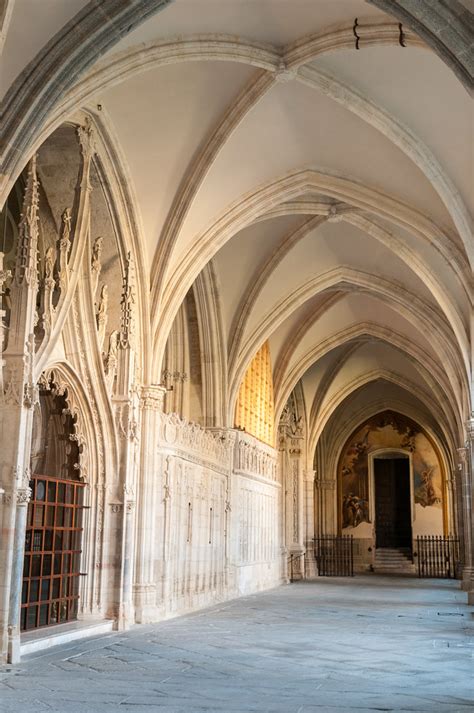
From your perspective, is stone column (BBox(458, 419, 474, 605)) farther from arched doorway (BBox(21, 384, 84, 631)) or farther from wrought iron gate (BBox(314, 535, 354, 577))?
wrought iron gate (BBox(314, 535, 354, 577))

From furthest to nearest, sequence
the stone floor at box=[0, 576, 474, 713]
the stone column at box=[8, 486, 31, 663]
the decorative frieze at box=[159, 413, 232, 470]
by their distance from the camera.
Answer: the decorative frieze at box=[159, 413, 232, 470], the stone column at box=[8, 486, 31, 663], the stone floor at box=[0, 576, 474, 713]

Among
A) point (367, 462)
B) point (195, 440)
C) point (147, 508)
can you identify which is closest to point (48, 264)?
point (147, 508)

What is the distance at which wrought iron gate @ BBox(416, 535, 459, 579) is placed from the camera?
1137 inches

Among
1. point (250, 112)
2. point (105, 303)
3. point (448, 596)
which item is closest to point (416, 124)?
point (250, 112)

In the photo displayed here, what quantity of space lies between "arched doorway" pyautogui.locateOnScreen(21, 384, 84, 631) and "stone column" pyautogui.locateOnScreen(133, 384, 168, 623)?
1327mm

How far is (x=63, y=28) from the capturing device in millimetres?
8062

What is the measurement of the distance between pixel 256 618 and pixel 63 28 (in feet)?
29.9

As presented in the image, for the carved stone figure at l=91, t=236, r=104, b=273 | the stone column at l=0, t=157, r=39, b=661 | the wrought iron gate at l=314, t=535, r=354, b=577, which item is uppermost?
the carved stone figure at l=91, t=236, r=104, b=273

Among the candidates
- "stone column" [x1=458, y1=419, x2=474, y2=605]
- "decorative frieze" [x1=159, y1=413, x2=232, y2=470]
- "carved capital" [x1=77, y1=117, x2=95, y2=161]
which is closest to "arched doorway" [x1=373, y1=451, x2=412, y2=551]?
"stone column" [x1=458, y1=419, x2=474, y2=605]

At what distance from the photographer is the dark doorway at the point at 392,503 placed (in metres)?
34.0

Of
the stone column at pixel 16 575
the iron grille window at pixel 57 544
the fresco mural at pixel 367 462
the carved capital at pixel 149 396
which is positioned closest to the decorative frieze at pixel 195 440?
the carved capital at pixel 149 396

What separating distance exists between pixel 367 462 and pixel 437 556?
4944 mm

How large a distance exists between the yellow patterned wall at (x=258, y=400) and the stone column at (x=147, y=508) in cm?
582

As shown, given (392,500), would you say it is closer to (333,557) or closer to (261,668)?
(333,557)
